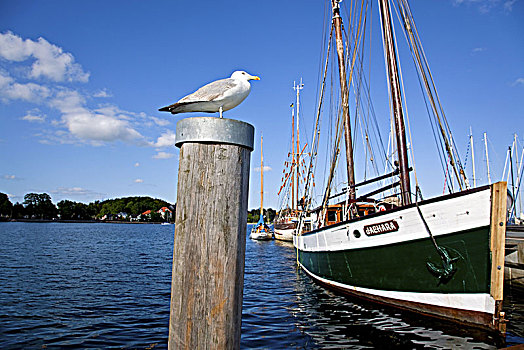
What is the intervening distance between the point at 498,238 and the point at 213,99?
708 cm

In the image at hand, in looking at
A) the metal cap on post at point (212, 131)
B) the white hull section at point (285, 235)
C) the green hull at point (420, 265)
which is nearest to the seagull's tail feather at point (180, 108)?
the metal cap on post at point (212, 131)

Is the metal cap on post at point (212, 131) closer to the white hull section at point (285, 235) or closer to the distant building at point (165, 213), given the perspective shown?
the white hull section at point (285, 235)

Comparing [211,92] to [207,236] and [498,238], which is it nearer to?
[207,236]

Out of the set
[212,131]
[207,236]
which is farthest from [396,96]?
[207,236]

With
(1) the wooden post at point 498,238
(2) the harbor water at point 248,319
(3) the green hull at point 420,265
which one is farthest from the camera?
(3) the green hull at point 420,265

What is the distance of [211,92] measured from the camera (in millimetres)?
2961

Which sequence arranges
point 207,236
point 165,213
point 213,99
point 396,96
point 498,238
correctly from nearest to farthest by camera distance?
point 207,236
point 213,99
point 498,238
point 396,96
point 165,213

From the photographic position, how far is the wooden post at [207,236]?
2215 mm

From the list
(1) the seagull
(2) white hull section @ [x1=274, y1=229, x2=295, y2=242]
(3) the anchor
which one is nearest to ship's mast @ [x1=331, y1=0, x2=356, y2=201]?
(3) the anchor

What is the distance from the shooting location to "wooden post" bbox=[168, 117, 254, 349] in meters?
2.21

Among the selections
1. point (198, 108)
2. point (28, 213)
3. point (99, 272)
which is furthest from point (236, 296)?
point (28, 213)

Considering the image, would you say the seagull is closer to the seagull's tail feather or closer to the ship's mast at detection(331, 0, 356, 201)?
the seagull's tail feather

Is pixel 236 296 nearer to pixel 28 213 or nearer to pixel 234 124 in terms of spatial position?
pixel 234 124

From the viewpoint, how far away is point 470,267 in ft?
25.0
